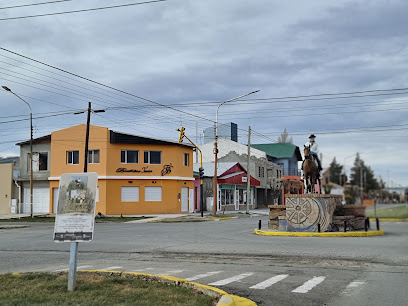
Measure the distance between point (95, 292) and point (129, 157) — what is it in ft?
124

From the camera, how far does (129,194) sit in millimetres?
44500

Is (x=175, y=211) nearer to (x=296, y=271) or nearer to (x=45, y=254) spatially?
(x=45, y=254)

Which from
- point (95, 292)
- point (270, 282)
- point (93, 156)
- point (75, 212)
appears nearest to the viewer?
point (95, 292)

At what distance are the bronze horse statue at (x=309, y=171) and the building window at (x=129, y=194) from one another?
2404 cm

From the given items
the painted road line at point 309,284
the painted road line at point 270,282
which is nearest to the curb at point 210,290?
the painted road line at point 270,282

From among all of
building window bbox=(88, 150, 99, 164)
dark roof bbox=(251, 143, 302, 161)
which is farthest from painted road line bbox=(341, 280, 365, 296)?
dark roof bbox=(251, 143, 302, 161)

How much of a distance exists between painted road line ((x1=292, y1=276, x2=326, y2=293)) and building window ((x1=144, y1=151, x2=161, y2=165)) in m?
36.1

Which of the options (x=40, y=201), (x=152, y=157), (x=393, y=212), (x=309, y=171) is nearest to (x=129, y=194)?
(x=152, y=157)

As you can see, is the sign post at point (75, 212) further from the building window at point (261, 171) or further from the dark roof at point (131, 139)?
the building window at point (261, 171)

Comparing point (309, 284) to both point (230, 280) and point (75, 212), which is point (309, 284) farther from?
point (75, 212)

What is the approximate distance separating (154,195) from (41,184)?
1240 cm

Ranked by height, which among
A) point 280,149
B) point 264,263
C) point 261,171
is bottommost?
point 264,263

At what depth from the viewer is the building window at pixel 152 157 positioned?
148ft

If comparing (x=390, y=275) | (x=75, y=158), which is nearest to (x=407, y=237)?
(x=390, y=275)
